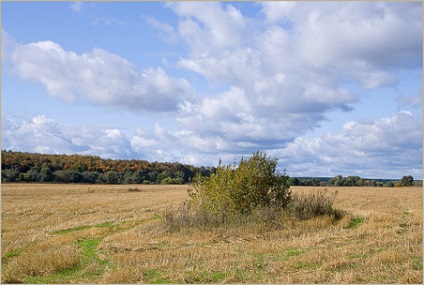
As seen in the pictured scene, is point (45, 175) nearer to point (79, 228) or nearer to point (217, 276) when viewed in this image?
point (79, 228)

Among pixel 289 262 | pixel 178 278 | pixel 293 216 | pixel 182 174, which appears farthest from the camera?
pixel 182 174

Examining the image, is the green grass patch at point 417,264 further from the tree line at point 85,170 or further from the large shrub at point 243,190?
the tree line at point 85,170

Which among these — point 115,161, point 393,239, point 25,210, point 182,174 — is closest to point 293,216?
point 393,239

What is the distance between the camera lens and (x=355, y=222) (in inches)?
826

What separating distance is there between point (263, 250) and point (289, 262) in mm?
2376

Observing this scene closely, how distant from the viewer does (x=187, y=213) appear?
21.9 m

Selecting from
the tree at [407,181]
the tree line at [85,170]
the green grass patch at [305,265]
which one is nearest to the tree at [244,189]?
the green grass patch at [305,265]

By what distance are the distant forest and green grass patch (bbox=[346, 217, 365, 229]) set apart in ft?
234

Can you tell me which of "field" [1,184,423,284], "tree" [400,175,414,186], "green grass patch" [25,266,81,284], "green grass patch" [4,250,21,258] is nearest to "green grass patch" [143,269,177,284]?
"field" [1,184,423,284]

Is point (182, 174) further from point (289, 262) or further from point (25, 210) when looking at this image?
point (289, 262)

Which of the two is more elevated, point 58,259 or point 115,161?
point 115,161

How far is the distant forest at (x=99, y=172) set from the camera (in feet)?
308

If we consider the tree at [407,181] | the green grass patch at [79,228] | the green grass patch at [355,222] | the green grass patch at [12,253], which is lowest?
the green grass patch at [12,253]

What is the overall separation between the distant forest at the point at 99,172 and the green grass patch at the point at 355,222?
71255mm
